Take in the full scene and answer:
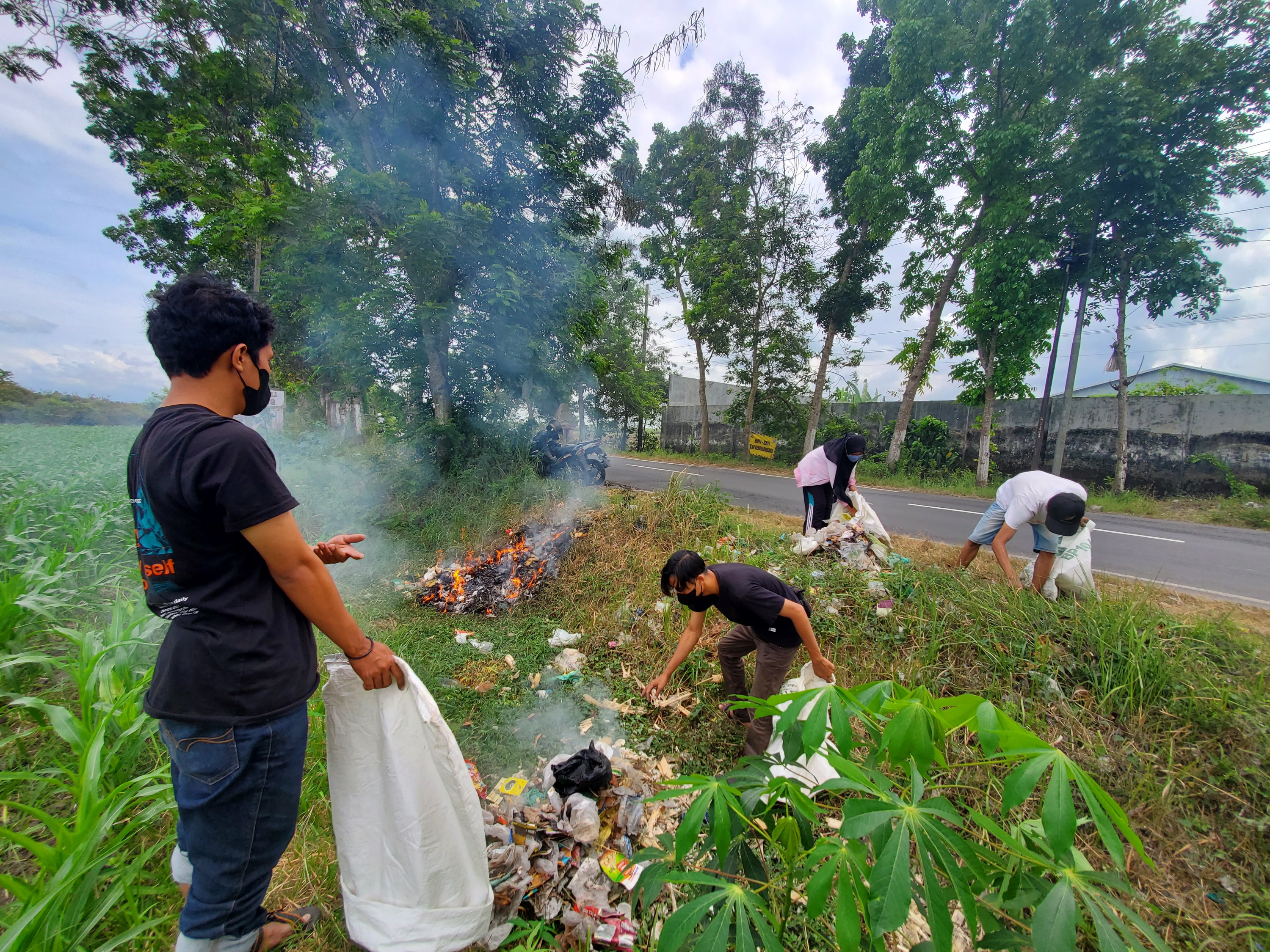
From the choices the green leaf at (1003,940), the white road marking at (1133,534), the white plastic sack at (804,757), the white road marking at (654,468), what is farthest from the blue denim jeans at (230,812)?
the white road marking at (654,468)

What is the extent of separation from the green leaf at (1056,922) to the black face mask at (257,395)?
204cm

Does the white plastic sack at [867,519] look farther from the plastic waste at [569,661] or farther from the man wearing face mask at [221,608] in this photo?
the man wearing face mask at [221,608]

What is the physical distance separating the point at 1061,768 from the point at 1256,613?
205 inches

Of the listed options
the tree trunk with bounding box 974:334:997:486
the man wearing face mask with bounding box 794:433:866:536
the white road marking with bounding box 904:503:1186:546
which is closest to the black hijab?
the man wearing face mask with bounding box 794:433:866:536

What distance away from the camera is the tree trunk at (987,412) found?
10.5m

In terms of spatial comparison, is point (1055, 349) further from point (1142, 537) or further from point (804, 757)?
point (804, 757)

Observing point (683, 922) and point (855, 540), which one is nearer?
point (683, 922)

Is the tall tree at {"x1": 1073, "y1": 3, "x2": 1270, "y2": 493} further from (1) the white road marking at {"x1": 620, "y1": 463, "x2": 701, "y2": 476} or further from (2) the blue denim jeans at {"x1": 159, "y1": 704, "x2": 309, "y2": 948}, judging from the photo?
(2) the blue denim jeans at {"x1": 159, "y1": 704, "x2": 309, "y2": 948}

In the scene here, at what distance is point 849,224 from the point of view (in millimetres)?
12430

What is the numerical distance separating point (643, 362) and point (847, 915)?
73.8 ft

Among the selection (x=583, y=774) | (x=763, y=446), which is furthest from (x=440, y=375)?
(x=763, y=446)

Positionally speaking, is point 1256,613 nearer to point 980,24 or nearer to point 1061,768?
point 1061,768

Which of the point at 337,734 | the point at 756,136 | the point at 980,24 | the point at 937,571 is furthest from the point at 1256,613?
the point at 756,136

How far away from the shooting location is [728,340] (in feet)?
50.4
